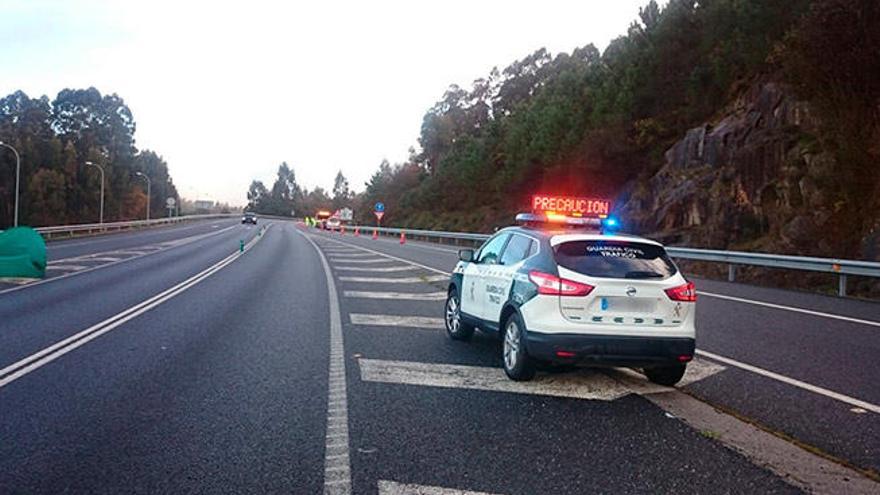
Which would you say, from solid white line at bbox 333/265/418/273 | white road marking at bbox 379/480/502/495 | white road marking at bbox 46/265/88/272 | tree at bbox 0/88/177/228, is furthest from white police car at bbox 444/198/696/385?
tree at bbox 0/88/177/228

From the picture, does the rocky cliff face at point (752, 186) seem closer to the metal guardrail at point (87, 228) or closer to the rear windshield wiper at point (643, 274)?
the rear windshield wiper at point (643, 274)

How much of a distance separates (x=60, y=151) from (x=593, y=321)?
100 metres

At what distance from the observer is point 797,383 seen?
795 cm

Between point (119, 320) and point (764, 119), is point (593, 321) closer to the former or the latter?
point (119, 320)

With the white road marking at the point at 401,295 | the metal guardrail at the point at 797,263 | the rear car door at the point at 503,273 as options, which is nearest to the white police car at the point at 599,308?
the rear car door at the point at 503,273

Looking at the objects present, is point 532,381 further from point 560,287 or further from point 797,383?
point 797,383

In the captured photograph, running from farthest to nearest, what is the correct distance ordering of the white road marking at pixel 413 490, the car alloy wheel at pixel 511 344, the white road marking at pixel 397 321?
the white road marking at pixel 397 321 < the car alloy wheel at pixel 511 344 < the white road marking at pixel 413 490

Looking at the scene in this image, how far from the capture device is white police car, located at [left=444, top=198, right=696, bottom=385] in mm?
7266

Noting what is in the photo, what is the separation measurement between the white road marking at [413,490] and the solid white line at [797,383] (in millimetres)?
4296

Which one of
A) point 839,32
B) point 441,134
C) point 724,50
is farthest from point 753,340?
point 441,134

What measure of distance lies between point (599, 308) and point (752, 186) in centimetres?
2398

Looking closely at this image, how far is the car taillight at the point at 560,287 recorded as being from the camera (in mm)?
7348

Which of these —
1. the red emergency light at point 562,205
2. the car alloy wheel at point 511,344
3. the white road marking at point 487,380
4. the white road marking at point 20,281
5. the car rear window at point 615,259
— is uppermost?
the red emergency light at point 562,205

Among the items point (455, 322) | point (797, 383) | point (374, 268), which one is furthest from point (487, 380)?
point (374, 268)
